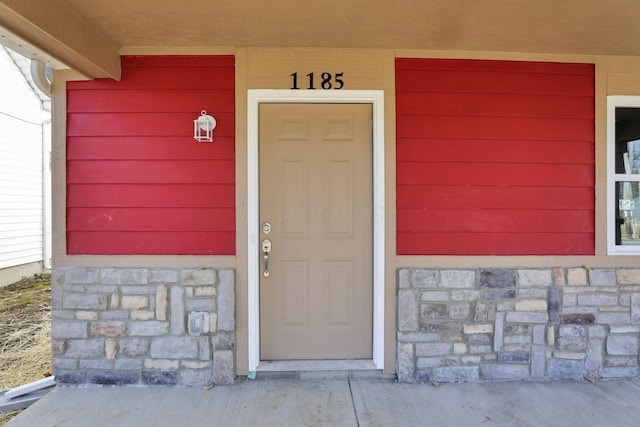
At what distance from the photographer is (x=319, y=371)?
98.0 inches

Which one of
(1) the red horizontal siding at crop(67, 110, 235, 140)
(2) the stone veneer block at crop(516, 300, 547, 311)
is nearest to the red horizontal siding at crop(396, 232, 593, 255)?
(2) the stone veneer block at crop(516, 300, 547, 311)

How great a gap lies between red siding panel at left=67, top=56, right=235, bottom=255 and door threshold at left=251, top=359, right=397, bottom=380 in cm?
88

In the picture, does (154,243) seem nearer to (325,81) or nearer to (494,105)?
(325,81)

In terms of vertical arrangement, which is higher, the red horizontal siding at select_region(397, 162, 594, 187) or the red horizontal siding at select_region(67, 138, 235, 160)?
the red horizontal siding at select_region(67, 138, 235, 160)

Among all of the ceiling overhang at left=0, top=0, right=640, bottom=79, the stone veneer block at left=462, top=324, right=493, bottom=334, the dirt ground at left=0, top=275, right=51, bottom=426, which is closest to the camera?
the ceiling overhang at left=0, top=0, right=640, bottom=79

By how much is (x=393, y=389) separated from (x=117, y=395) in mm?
1847

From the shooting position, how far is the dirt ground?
274cm

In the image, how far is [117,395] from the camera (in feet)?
7.69

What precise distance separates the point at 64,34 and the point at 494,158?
2815 mm

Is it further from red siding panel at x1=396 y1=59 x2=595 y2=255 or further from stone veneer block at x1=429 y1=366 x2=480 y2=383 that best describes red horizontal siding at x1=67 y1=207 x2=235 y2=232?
stone veneer block at x1=429 y1=366 x2=480 y2=383

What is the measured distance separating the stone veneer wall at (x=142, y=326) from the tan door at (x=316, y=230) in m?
0.33

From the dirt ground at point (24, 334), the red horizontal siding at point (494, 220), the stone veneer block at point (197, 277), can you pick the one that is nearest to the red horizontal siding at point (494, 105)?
the red horizontal siding at point (494, 220)

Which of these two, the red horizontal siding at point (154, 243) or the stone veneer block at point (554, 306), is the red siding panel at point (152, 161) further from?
the stone veneer block at point (554, 306)

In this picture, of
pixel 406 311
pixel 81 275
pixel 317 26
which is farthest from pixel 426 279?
pixel 81 275
